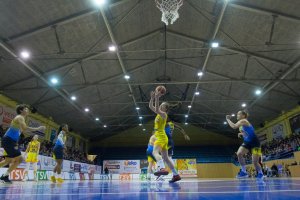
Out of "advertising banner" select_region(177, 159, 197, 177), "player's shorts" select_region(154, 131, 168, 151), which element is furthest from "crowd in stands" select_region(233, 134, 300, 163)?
"player's shorts" select_region(154, 131, 168, 151)

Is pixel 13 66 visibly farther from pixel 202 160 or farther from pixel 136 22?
pixel 202 160

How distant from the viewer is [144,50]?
1525 cm

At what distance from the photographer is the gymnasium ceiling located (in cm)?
1205

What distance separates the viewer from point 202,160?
1487 inches

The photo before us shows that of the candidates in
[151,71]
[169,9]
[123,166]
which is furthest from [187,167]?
[169,9]

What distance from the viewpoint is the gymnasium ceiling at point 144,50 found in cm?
1205

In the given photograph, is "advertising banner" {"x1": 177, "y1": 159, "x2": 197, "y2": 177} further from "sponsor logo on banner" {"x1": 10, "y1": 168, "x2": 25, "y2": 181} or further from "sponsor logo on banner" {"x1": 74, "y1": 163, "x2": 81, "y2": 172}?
"sponsor logo on banner" {"x1": 10, "y1": 168, "x2": 25, "y2": 181}

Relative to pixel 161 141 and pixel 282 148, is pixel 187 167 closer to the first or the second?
pixel 282 148

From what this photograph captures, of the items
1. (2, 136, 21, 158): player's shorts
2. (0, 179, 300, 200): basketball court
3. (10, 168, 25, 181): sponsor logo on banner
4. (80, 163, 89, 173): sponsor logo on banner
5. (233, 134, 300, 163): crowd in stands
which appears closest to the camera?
(0, 179, 300, 200): basketball court

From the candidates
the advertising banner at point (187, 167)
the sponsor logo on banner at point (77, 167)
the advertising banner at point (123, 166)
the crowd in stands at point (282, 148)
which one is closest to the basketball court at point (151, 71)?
the crowd in stands at point (282, 148)

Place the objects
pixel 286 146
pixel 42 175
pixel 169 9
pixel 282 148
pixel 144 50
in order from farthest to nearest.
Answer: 1. pixel 282 148
2. pixel 286 146
3. pixel 144 50
4. pixel 42 175
5. pixel 169 9

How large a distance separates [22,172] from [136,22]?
9.44 meters

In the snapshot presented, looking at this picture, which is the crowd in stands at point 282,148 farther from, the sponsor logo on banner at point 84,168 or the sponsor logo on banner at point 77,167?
the sponsor logo on banner at point 84,168

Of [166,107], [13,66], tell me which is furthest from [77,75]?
[166,107]
